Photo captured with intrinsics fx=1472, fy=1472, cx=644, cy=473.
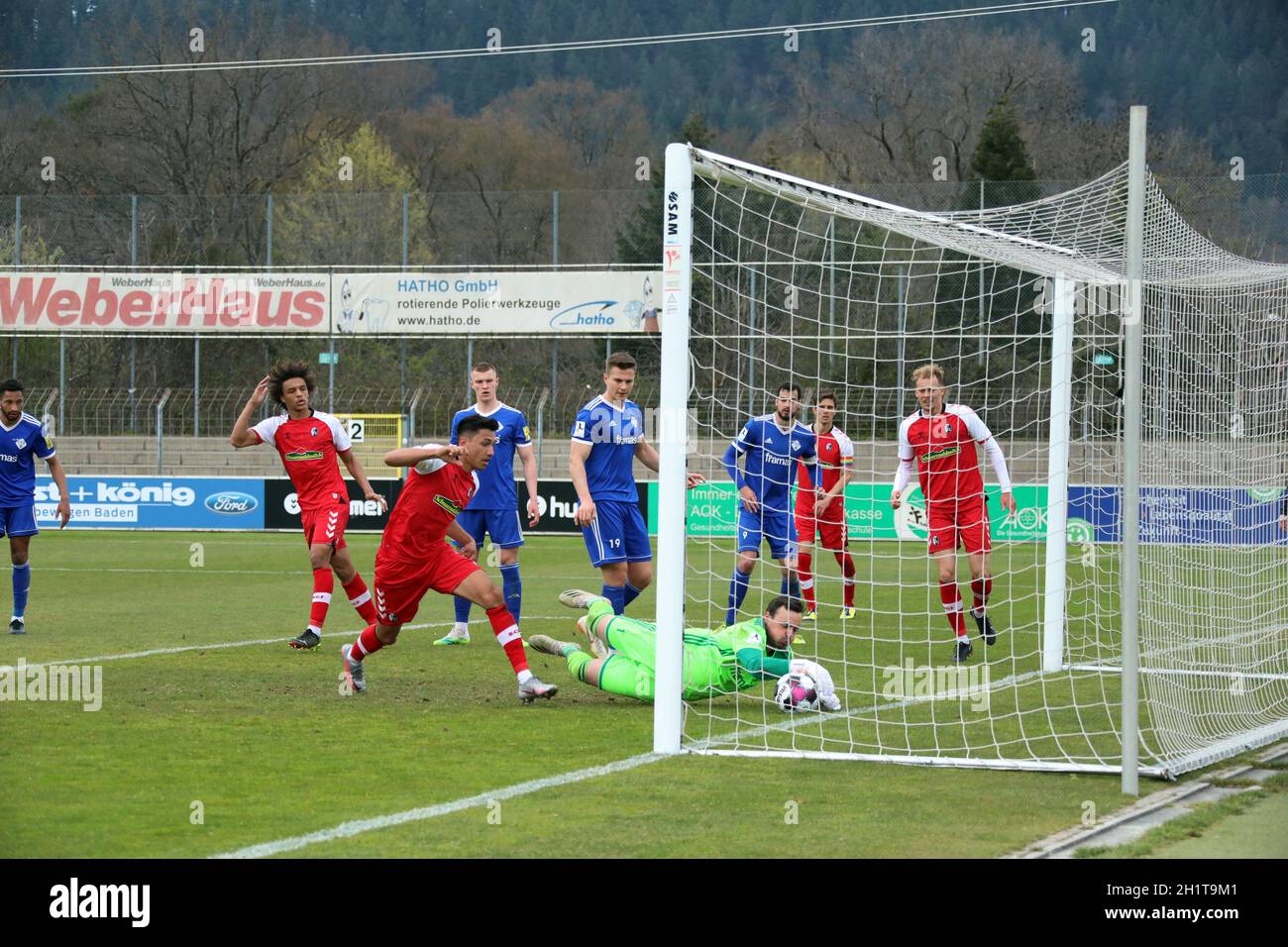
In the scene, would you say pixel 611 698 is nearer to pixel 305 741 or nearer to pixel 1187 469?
pixel 305 741

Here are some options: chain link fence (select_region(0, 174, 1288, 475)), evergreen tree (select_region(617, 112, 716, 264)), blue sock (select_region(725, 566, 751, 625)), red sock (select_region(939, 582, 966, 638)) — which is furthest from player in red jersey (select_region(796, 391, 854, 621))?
evergreen tree (select_region(617, 112, 716, 264))

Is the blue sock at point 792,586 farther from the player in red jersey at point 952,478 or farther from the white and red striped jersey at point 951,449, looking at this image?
the white and red striped jersey at point 951,449

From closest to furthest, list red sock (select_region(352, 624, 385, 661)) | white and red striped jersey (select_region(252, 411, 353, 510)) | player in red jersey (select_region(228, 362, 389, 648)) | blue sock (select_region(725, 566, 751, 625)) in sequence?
red sock (select_region(352, 624, 385, 661))
player in red jersey (select_region(228, 362, 389, 648))
white and red striped jersey (select_region(252, 411, 353, 510))
blue sock (select_region(725, 566, 751, 625))

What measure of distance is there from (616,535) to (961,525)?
10.3 feet

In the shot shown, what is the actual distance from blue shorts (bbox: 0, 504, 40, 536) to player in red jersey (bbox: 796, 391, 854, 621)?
7.10 meters

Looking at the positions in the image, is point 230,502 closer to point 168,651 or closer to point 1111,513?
point 168,651

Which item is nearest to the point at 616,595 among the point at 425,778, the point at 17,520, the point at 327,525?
the point at 327,525

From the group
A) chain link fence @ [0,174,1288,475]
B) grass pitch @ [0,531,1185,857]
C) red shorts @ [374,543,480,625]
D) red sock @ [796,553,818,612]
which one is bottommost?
grass pitch @ [0,531,1185,857]

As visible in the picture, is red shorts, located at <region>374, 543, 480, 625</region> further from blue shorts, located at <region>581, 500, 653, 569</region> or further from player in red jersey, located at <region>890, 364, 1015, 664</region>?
player in red jersey, located at <region>890, 364, 1015, 664</region>

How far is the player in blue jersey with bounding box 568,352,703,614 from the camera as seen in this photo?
1041 centimetres

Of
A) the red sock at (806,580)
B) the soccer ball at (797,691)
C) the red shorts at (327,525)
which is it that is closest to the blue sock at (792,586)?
the red sock at (806,580)

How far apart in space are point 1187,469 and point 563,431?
936 inches

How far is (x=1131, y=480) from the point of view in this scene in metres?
6.71

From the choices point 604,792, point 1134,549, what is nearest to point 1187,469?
point 1134,549
